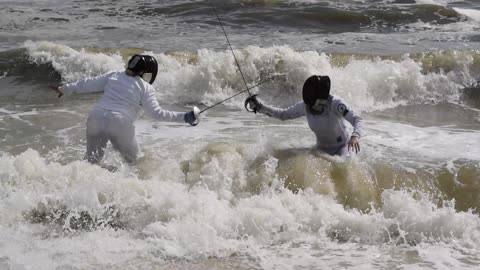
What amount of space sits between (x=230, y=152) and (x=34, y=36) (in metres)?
11.7

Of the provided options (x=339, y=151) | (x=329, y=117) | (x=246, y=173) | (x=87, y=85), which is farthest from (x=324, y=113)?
(x=87, y=85)

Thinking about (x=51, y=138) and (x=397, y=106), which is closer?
(x=51, y=138)

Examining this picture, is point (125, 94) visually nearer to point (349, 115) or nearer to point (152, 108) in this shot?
point (152, 108)

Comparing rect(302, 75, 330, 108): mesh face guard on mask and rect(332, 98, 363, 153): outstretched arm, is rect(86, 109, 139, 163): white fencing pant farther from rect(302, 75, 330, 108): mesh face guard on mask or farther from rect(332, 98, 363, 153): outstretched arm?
rect(332, 98, 363, 153): outstretched arm

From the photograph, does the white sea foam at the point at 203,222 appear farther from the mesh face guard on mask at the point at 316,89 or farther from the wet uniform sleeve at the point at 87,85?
the mesh face guard on mask at the point at 316,89

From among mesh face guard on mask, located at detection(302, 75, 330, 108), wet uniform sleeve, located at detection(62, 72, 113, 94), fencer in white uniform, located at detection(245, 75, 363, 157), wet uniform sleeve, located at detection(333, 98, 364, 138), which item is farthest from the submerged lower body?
wet uniform sleeve, located at detection(62, 72, 113, 94)

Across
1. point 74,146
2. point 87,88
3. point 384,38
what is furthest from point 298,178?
point 384,38

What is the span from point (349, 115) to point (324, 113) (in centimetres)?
27

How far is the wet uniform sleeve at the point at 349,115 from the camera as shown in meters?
6.43

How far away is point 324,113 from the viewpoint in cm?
674

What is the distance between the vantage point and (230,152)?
→ 7145 millimetres

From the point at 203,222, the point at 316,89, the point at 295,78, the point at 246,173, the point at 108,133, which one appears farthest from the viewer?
the point at 295,78

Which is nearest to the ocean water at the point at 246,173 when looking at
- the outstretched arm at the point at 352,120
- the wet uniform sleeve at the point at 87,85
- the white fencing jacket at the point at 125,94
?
the outstretched arm at the point at 352,120

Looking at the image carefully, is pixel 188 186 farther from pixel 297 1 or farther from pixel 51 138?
pixel 297 1
